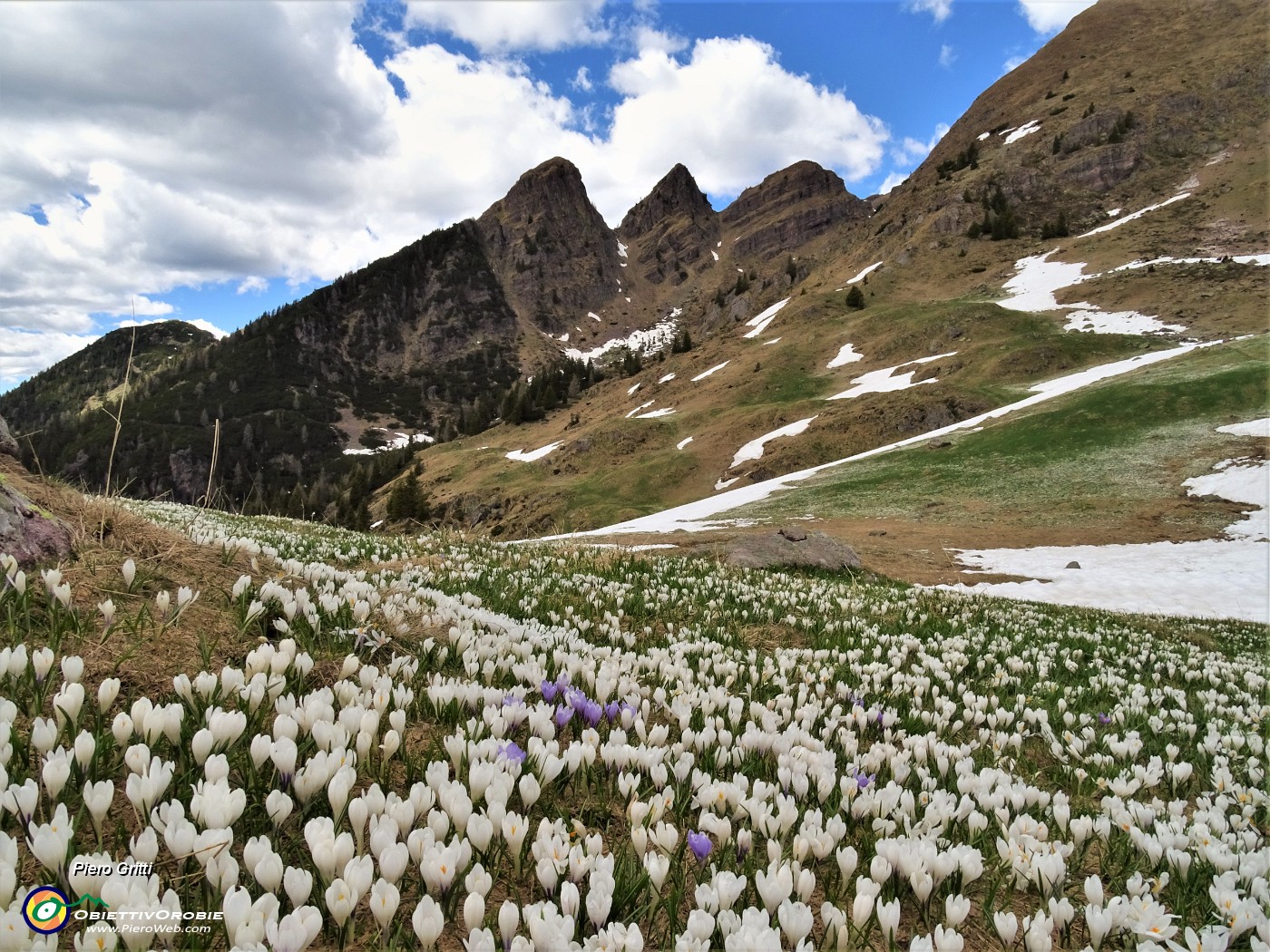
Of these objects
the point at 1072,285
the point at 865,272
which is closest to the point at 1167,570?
the point at 1072,285

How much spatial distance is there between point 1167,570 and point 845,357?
58107mm

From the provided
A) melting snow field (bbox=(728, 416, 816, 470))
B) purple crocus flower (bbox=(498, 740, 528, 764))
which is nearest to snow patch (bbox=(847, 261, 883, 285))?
melting snow field (bbox=(728, 416, 816, 470))

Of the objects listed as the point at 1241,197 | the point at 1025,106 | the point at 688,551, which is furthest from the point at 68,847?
the point at 1025,106

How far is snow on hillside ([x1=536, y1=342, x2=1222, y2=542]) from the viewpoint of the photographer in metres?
37.0

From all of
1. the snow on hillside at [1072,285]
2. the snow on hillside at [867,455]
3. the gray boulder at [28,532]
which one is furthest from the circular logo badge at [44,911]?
the snow on hillside at [1072,285]

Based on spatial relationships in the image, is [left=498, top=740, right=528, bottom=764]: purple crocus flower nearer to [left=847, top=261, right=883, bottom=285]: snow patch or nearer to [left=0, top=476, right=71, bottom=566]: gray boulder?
[left=0, top=476, right=71, bottom=566]: gray boulder

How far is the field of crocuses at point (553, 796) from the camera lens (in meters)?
1.94

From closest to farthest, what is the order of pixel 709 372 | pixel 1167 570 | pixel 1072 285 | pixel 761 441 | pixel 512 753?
pixel 512 753 → pixel 1167 570 → pixel 761 441 → pixel 1072 285 → pixel 709 372

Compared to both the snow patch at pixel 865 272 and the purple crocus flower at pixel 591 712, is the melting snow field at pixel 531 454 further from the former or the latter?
the purple crocus flower at pixel 591 712

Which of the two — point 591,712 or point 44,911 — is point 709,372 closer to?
point 591,712

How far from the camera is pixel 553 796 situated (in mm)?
3010

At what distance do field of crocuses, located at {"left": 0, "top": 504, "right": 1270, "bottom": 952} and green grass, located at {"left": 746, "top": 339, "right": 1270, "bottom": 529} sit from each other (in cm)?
2797

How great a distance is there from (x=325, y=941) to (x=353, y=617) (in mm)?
2909

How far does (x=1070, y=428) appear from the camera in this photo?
37.0 metres
